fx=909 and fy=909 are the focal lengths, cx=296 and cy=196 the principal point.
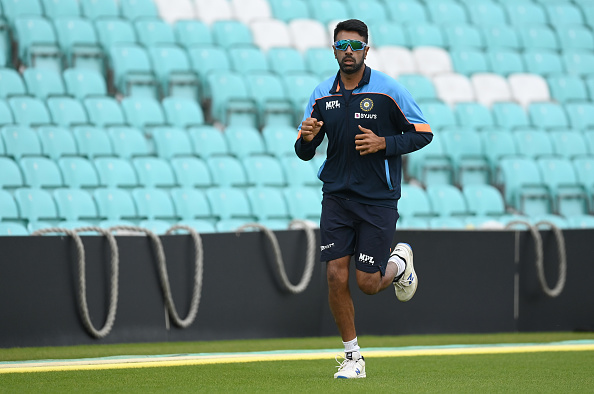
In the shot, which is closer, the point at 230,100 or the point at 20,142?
the point at 20,142

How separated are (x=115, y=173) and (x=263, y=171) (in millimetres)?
1733

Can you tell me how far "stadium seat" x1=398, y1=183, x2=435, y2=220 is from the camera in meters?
10.4

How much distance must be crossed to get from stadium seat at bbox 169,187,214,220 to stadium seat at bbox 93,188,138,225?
19.0 inches

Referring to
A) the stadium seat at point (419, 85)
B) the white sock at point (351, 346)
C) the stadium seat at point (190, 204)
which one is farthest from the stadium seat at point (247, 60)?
the white sock at point (351, 346)

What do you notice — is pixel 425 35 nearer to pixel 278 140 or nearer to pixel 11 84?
pixel 278 140

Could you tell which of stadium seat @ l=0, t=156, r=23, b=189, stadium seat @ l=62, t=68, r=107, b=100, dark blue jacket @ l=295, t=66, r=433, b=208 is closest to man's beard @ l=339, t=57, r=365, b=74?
dark blue jacket @ l=295, t=66, r=433, b=208

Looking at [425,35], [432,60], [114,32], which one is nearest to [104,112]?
[114,32]

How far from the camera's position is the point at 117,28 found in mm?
11641

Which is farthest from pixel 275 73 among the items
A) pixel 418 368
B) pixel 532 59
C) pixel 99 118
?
pixel 418 368

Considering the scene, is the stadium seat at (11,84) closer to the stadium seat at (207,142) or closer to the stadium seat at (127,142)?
the stadium seat at (127,142)

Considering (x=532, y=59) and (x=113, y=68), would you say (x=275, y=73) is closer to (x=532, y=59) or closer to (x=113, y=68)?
(x=113, y=68)

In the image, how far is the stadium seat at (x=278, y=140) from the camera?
35.1ft

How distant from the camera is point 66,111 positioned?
9906 mm

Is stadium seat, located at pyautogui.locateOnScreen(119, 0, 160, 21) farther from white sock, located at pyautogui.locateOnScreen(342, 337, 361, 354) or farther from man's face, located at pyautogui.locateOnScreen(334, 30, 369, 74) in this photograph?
white sock, located at pyautogui.locateOnScreen(342, 337, 361, 354)
